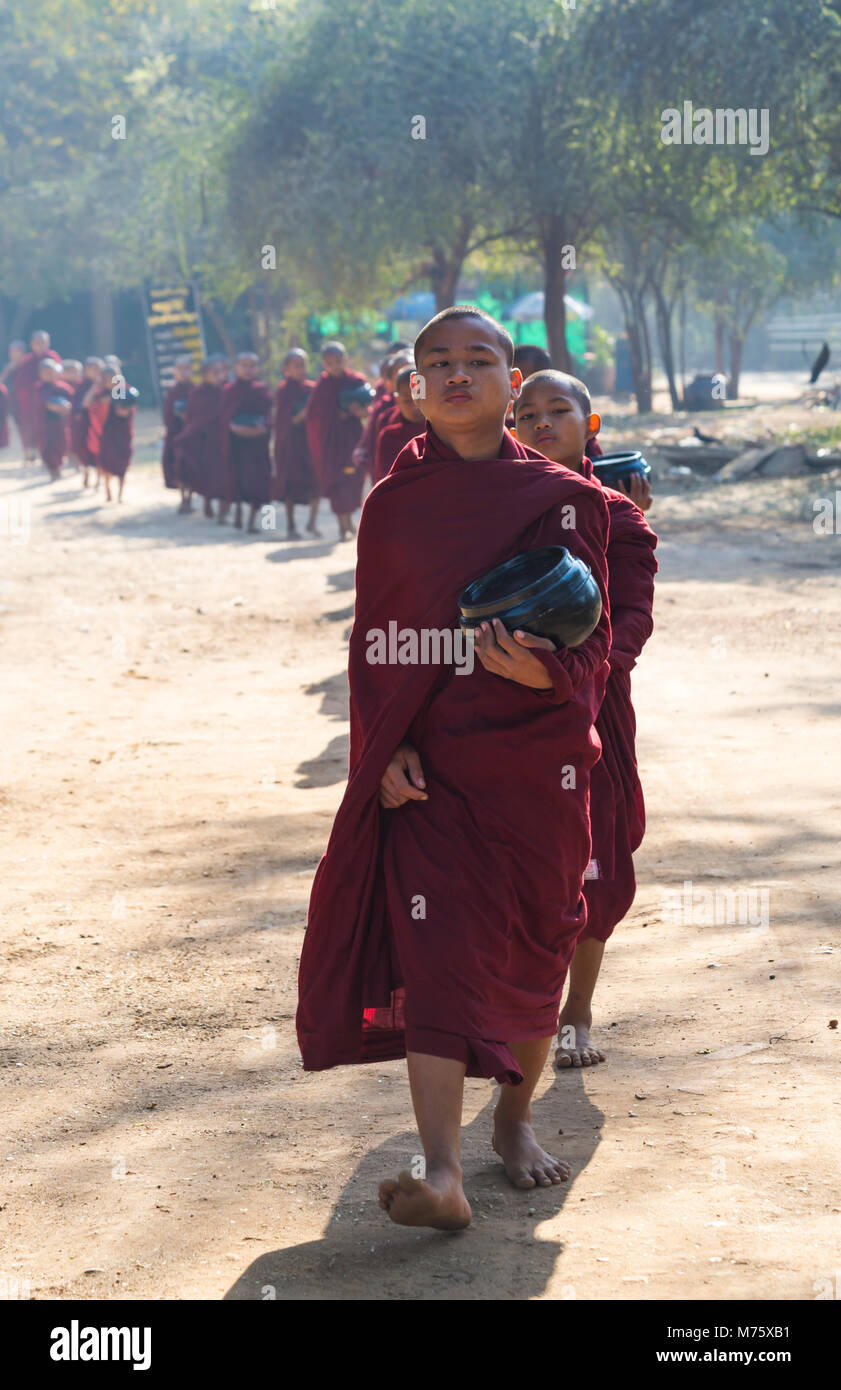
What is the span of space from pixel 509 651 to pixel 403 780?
343 millimetres

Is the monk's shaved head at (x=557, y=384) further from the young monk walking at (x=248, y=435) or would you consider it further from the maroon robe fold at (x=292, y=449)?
the young monk walking at (x=248, y=435)

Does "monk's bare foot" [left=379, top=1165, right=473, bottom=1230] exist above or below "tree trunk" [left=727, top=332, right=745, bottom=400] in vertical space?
below

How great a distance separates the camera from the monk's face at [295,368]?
15603 millimetres

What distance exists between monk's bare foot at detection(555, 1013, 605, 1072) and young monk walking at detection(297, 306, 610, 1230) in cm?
77

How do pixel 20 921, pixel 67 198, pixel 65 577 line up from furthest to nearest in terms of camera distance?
pixel 67 198 < pixel 65 577 < pixel 20 921

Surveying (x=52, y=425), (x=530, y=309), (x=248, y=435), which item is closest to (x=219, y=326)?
(x=530, y=309)

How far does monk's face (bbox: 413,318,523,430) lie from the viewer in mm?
2986

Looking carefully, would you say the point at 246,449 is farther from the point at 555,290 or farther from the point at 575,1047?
the point at 575,1047

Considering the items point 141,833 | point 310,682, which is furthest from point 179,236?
point 141,833

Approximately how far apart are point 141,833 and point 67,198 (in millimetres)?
33509

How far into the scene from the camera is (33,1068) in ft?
12.7

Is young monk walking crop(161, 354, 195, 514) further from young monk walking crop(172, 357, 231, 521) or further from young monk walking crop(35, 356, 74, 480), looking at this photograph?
young monk walking crop(35, 356, 74, 480)

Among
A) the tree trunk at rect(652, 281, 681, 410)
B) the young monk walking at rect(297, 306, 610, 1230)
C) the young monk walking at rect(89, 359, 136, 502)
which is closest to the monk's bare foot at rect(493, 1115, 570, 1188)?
the young monk walking at rect(297, 306, 610, 1230)
